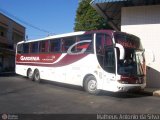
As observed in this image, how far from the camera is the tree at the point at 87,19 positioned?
3669 centimetres

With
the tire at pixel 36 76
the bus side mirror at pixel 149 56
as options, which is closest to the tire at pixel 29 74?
the tire at pixel 36 76

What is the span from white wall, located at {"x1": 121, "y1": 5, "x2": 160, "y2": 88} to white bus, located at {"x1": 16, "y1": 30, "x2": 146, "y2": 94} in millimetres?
3706

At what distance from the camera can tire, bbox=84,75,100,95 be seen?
17188mm

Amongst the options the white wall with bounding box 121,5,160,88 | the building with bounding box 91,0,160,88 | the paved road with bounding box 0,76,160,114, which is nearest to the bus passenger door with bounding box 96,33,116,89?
the paved road with bounding box 0,76,160,114

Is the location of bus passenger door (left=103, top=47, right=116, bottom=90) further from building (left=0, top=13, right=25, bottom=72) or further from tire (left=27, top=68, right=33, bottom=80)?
building (left=0, top=13, right=25, bottom=72)

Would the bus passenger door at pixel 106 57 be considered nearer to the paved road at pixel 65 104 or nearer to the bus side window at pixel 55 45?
the paved road at pixel 65 104

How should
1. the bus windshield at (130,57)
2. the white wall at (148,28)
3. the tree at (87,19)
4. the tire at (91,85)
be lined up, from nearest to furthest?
the bus windshield at (130,57) < the tire at (91,85) < the white wall at (148,28) < the tree at (87,19)

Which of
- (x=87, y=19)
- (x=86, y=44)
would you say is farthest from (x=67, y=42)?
(x=87, y=19)

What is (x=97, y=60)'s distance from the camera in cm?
1694

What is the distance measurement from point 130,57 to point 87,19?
21243 mm

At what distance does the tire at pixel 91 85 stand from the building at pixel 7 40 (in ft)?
103

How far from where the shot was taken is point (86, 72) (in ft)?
58.4

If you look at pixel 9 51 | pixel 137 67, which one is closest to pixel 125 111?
pixel 137 67

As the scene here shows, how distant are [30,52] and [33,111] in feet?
41.1
